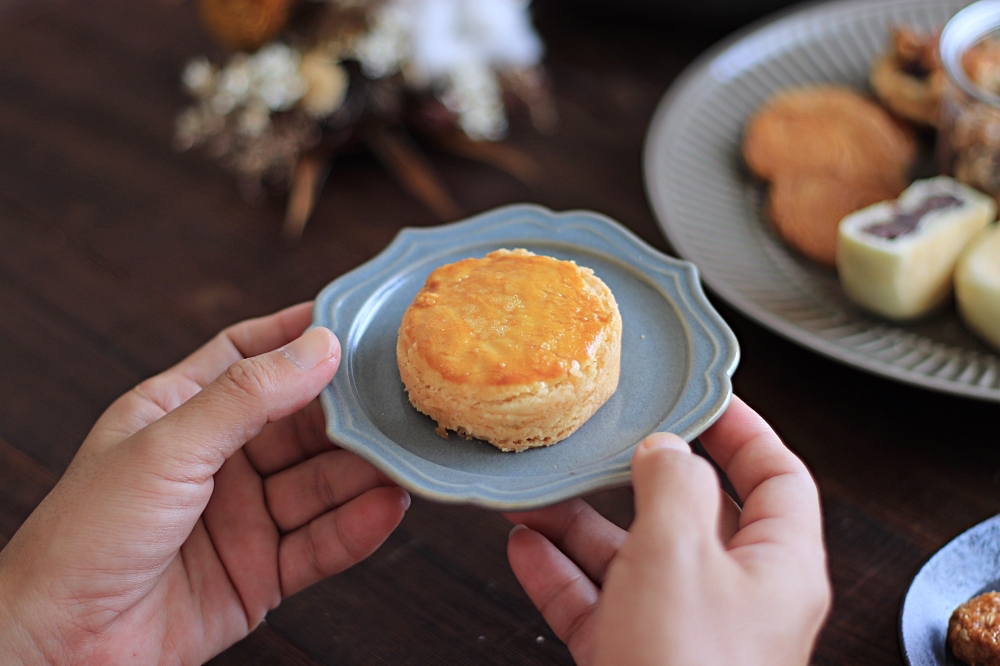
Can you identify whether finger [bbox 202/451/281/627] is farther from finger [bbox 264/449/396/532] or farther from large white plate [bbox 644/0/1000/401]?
large white plate [bbox 644/0/1000/401]

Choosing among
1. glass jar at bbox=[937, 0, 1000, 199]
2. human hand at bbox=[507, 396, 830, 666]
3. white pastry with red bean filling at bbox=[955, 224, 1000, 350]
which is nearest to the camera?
human hand at bbox=[507, 396, 830, 666]

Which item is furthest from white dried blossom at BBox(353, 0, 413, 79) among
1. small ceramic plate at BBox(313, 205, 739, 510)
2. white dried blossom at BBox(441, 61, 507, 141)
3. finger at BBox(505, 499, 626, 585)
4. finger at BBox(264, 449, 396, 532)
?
finger at BBox(505, 499, 626, 585)

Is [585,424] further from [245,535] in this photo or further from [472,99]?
[472,99]

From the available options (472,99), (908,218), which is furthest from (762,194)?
(472,99)

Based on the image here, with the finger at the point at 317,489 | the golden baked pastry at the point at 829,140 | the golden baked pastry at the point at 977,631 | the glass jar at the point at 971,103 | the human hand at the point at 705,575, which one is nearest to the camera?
the human hand at the point at 705,575

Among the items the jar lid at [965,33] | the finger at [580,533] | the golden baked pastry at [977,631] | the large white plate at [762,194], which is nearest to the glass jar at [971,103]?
the jar lid at [965,33]

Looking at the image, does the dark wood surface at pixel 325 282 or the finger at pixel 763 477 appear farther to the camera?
→ the dark wood surface at pixel 325 282

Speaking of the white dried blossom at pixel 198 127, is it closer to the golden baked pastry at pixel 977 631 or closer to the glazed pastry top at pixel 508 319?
the glazed pastry top at pixel 508 319
